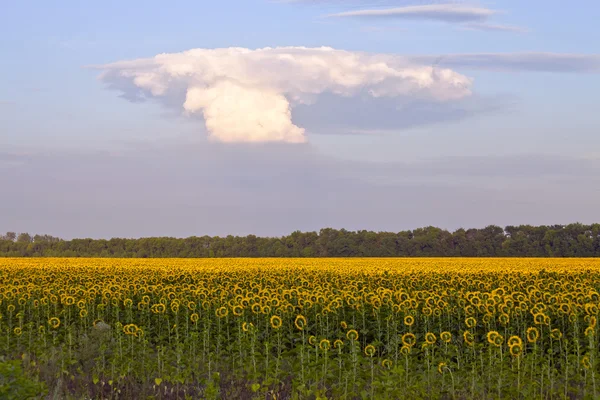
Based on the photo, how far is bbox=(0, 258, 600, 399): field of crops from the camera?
43.0 ft

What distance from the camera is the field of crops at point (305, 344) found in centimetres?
1309

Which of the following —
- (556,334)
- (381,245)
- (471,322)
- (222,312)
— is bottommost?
(556,334)

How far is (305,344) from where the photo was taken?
1617 centimetres

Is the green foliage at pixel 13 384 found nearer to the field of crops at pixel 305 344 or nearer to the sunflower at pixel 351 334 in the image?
the field of crops at pixel 305 344

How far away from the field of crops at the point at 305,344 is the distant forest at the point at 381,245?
6404 centimetres

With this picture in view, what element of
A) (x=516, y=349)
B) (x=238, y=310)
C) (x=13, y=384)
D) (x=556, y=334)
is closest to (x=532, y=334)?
Answer: (x=556, y=334)

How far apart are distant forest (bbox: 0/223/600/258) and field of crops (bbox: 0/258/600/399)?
6404cm

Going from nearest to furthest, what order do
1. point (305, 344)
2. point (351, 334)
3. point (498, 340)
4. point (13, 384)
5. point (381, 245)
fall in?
1. point (13, 384)
2. point (498, 340)
3. point (351, 334)
4. point (305, 344)
5. point (381, 245)

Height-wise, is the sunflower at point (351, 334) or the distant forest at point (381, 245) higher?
the distant forest at point (381, 245)

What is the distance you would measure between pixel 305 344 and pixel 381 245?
73767mm

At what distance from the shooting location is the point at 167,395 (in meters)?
13.1

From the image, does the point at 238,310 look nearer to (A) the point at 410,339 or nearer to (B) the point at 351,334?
(B) the point at 351,334

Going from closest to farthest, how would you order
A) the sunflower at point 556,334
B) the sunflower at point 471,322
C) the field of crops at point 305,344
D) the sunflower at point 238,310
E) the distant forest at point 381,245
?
1. the field of crops at point 305,344
2. the sunflower at point 556,334
3. the sunflower at point 471,322
4. the sunflower at point 238,310
5. the distant forest at point 381,245

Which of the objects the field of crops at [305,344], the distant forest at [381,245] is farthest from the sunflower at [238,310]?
the distant forest at [381,245]
